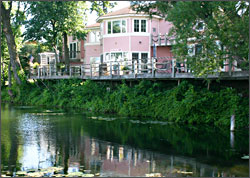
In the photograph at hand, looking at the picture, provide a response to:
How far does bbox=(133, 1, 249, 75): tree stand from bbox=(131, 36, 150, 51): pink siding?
15928 millimetres

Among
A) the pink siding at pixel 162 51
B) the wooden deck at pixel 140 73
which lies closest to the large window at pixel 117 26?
the pink siding at pixel 162 51

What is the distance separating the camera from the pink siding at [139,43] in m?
34.1

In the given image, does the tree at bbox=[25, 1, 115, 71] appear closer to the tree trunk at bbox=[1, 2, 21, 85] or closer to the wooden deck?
the tree trunk at bbox=[1, 2, 21, 85]

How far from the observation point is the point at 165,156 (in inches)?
526

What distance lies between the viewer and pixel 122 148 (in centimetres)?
1482

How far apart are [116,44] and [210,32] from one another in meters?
19.0

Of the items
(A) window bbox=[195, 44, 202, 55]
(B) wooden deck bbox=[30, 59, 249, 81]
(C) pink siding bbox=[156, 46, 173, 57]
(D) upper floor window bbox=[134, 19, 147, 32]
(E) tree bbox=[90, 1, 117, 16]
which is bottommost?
(B) wooden deck bbox=[30, 59, 249, 81]

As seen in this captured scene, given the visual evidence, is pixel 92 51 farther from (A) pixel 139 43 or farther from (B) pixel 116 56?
(A) pixel 139 43

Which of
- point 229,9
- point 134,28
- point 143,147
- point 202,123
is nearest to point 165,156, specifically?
point 143,147

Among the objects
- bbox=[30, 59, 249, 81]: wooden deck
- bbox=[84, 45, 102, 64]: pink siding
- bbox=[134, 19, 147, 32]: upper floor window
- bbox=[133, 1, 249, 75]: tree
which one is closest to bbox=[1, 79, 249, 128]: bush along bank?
bbox=[30, 59, 249, 81]: wooden deck

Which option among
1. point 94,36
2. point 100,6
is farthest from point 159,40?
point 94,36

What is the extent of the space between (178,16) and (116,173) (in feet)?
27.9

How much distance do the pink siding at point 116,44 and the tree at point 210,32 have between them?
16.3m

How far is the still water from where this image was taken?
38.3ft
